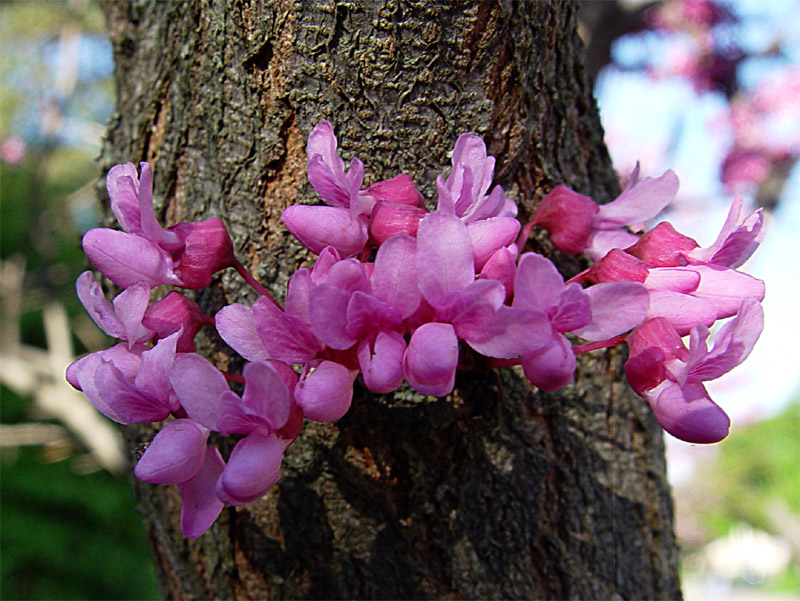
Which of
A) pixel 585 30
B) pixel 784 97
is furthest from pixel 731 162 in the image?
pixel 585 30

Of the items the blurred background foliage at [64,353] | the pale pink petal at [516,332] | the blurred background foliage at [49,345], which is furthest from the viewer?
the blurred background foliage at [49,345]

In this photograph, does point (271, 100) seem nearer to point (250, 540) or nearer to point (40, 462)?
point (250, 540)

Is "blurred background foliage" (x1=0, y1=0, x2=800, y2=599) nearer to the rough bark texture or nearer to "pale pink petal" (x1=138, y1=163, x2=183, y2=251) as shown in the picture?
the rough bark texture

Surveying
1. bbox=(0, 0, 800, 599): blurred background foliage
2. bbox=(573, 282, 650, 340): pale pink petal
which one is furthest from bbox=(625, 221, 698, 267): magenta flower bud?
bbox=(0, 0, 800, 599): blurred background foliage

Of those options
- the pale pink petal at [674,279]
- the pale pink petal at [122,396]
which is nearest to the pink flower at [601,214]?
the pale pink petal at [674,279]

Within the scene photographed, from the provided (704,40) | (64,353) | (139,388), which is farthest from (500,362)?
(704,40)

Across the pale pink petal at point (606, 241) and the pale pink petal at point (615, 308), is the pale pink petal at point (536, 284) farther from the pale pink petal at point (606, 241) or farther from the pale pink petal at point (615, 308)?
the pale pink petal at point (606, 241)

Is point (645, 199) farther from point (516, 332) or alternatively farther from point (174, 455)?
point (174, 455)
